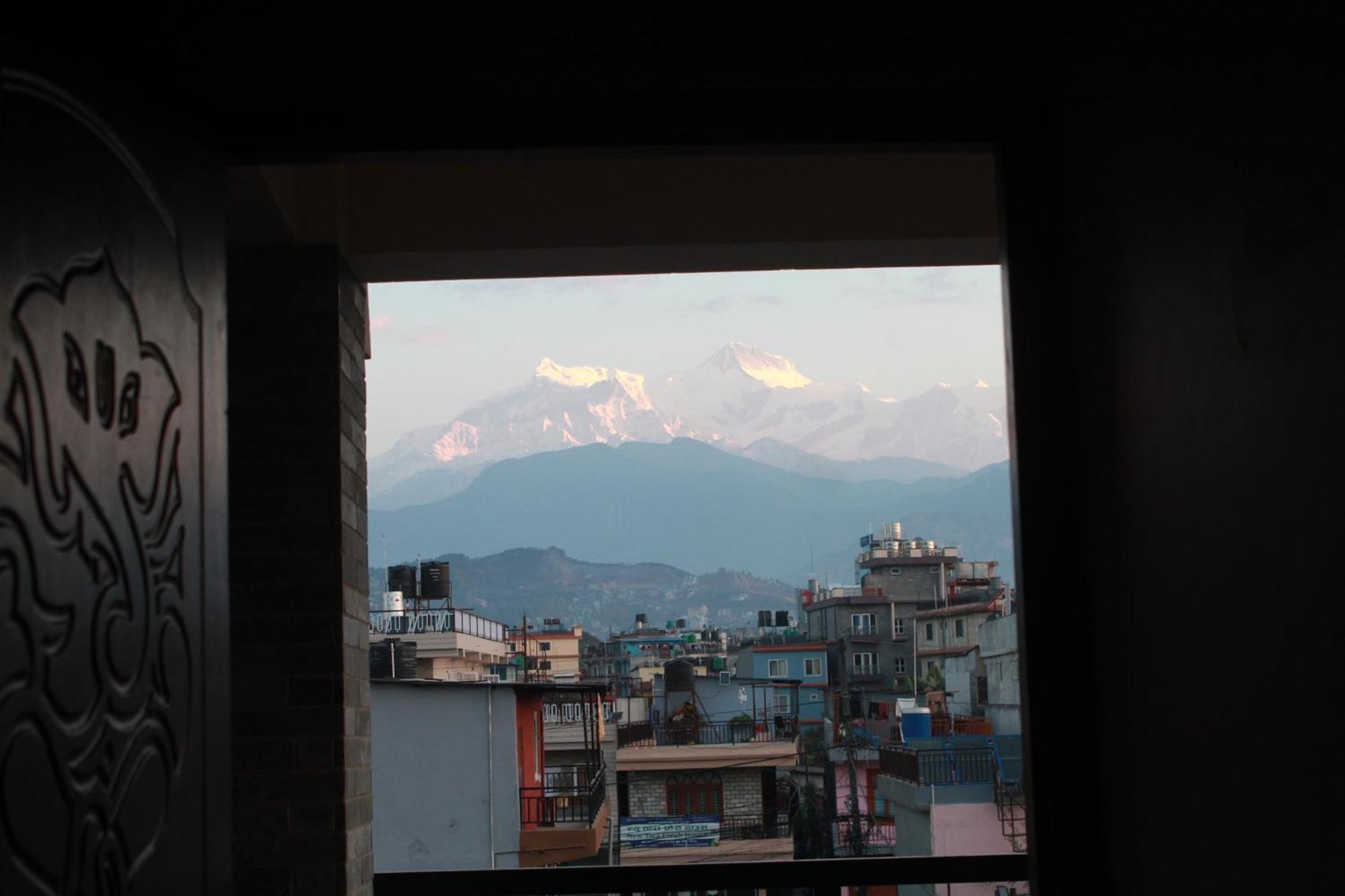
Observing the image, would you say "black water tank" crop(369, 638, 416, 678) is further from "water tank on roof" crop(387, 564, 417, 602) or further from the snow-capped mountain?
the snow-capped mountain

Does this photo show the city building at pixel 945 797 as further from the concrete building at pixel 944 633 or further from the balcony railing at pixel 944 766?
the concrete building at pixel 944 633

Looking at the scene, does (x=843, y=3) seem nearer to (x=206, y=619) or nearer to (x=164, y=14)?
(x=164, y=14)

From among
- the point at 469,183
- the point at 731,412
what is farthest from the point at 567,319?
the point at 469,183

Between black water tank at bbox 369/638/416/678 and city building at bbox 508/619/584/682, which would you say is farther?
city building at bbox 508/619/584/682

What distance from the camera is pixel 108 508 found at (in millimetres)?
1156

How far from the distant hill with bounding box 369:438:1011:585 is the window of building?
8512 millimetres

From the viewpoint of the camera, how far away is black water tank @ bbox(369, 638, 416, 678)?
11461 millimetres

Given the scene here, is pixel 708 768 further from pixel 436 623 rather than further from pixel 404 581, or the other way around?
pixel 404 581

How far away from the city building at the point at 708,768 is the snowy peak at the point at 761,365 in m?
17.0

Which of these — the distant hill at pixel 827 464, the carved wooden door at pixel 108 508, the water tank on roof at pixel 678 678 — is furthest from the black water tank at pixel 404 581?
the distant hill at pixel 827 464

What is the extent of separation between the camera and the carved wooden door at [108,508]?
101cm

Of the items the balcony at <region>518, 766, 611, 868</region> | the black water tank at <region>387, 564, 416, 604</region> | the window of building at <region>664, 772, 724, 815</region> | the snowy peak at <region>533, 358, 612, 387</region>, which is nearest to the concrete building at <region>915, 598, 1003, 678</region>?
the window of building at <region>664, 772, 724, 815</region>

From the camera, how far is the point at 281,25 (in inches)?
62.5

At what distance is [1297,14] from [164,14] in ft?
3.87
